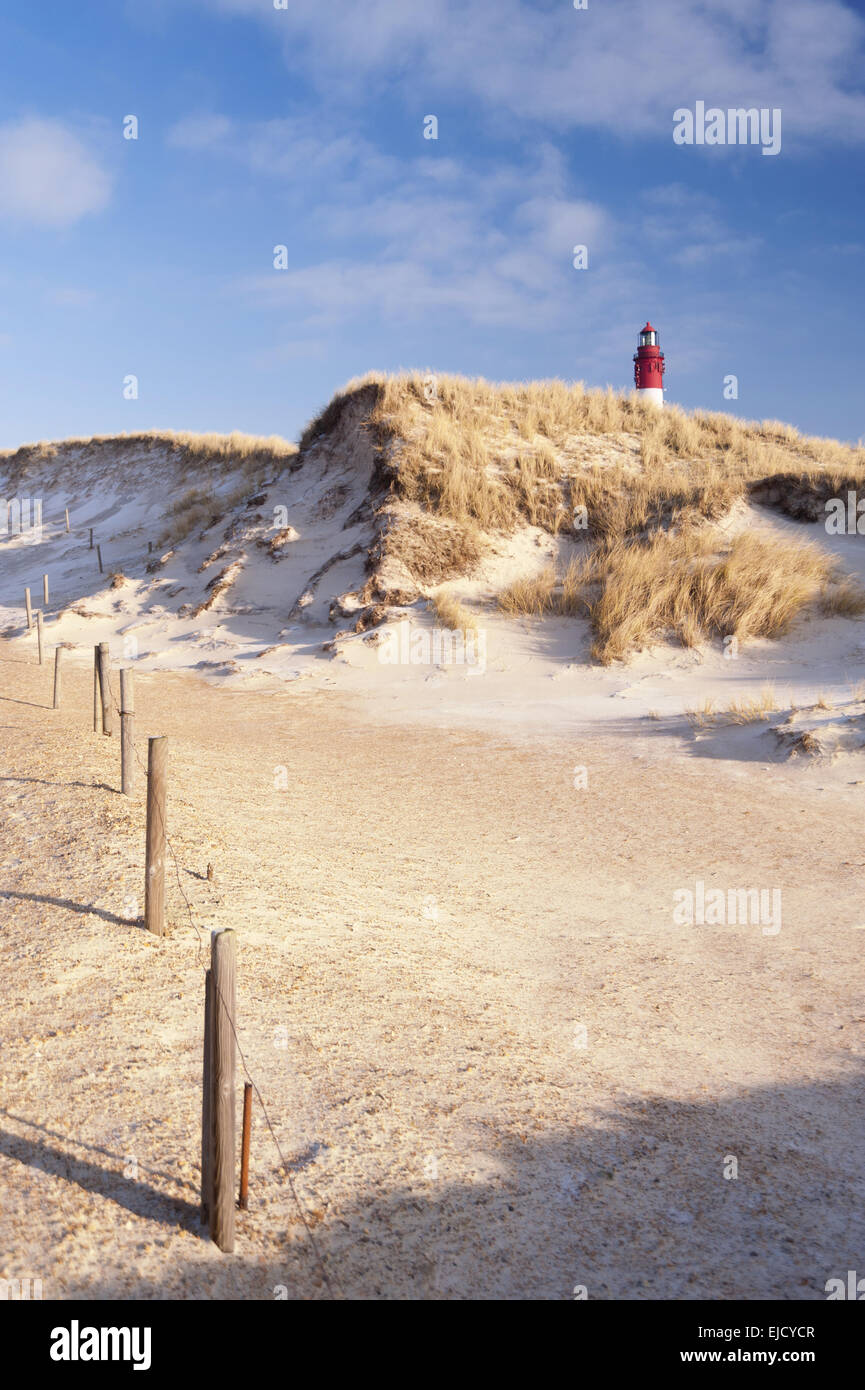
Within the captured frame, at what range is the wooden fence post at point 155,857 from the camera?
4.65 m

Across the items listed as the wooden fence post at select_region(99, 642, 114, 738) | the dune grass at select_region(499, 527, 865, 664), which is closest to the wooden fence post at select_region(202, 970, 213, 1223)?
the wooden fence post at select_region(99, 642, 114, 738)

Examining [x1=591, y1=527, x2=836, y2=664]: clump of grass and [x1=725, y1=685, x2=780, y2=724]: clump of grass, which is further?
[x1=591, y1=527, x2=836, y2=664]: clump of grass

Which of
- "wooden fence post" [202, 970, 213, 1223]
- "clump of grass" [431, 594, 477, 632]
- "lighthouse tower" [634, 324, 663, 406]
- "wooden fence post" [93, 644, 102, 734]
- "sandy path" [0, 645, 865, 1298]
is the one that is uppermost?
"lighthouse tower" [634, 324, 663, 406]

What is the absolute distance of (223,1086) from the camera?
2.77 meters

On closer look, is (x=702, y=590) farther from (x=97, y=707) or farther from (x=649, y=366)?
(x=649, y=366)

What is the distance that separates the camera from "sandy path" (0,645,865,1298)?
9.55ft

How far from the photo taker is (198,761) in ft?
29.4

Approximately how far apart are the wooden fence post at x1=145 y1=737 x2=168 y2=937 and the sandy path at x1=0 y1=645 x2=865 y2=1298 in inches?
4.8

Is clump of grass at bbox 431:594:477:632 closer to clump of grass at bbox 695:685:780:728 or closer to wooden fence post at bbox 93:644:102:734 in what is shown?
clump of grass at bbox 695:685:780:728

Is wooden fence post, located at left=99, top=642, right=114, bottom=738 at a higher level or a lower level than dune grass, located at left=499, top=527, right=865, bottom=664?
lower

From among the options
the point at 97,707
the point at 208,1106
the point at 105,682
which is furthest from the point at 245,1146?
the point at 97,707

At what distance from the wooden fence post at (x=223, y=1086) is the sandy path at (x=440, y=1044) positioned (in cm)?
13
